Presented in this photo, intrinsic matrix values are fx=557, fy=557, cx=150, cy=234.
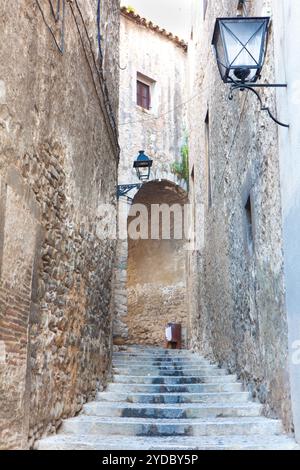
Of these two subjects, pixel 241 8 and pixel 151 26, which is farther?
pixel 151 26

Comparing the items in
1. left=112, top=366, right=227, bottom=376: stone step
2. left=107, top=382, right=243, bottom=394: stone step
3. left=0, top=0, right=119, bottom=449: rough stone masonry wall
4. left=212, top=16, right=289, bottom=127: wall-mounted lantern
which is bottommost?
left=107, top=382, right=243, bottom=394: stone step

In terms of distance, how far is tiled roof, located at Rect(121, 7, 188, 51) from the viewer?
47.0 ft

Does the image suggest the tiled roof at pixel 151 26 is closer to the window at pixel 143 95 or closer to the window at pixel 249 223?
the window at pixel 143 95

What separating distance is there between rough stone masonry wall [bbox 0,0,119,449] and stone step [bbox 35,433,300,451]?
0.62ft

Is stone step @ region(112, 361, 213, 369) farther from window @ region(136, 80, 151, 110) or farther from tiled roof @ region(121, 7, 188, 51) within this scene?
tiled roof @ region(121, 7, 188, 51)

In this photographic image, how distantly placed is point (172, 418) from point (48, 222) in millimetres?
2332

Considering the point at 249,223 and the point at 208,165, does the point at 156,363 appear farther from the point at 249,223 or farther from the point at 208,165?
the point at 208,165

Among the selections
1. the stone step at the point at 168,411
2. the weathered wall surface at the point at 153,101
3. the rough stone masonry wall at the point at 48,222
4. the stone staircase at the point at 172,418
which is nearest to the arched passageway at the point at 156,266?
the weathered wall surface at the point at 153,101

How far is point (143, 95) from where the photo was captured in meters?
14.9

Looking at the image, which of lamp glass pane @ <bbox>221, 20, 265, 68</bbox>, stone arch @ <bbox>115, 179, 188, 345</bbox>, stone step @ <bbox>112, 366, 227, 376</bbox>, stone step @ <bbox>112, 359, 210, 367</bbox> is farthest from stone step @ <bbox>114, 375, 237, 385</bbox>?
stone arch @ <bbox>115, 179, 188, 345</bbox>

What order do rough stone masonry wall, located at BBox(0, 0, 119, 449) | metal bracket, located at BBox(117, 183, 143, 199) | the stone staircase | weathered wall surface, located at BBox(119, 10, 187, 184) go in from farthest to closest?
weathered wall surface, located at BBox(119, 10, 187, 184) → metal bracket, located at BBox(117, 183, 143, 199) → the stone staircase → rough stone masonry wall, located at BBox(0, 0, 119, 449)

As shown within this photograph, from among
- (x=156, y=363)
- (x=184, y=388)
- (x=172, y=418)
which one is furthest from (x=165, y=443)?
(x=156, y=363)

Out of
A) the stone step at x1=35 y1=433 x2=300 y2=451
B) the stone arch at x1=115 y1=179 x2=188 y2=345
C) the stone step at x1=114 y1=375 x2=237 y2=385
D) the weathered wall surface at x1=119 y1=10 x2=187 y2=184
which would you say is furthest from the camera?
the stone arch at x1=115 y1=179 x2=188 y2=345
